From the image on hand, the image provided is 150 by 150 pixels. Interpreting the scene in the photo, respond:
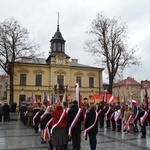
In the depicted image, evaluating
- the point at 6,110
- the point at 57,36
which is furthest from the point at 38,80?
the point at 6,110

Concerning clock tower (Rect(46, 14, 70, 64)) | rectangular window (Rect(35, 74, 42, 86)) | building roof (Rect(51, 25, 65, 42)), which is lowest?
rectangular window (Rect(35, 74, 42, 86))

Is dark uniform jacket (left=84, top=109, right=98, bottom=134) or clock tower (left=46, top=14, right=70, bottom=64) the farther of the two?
clock tower (left=46, top=14, right=70, bottom=64)

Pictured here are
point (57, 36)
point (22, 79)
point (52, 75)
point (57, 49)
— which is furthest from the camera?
point (57, 36)

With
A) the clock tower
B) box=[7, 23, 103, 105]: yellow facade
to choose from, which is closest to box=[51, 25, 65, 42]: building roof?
the clock tower

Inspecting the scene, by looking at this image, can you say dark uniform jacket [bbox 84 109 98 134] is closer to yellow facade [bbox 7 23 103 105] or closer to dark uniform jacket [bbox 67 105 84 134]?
dark uniform jacket [bbox 67 105 84 134]

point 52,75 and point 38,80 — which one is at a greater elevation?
point 52,75

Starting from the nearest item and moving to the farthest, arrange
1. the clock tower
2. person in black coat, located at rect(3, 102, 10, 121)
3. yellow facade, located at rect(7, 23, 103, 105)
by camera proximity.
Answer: person in black coat, located at rect(3, 102, 10, 121) < yellow facade, located at rect(7, 23, 103, 105) < the clock tower

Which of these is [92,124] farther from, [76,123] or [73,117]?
[73,117]

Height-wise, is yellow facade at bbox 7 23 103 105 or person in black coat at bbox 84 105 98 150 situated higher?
yellow facade at bbox 7 23 103 105

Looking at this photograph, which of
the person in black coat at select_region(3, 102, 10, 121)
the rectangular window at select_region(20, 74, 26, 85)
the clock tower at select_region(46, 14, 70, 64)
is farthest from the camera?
the clock tower at select_region(46, 14, 70, 64)

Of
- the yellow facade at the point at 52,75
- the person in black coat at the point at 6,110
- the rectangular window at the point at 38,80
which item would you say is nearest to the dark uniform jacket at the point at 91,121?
the person in black coat at the point at 6,110

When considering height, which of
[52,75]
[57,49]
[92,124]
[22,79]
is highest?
[57,49]

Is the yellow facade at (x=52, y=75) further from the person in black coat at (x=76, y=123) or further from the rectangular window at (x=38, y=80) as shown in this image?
the person in black coat at (x=76, y=123)

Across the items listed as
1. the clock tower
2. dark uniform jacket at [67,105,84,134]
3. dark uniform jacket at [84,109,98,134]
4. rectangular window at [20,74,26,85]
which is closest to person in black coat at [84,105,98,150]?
dark uniform jacket at [84,109,98,134]
